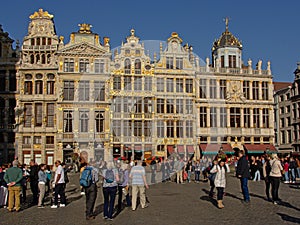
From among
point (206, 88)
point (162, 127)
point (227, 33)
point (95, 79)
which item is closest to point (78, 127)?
point (95, 79)

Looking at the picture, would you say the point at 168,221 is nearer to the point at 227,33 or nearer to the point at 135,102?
the point at 135,102

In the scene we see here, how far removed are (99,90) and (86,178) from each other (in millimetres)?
32873

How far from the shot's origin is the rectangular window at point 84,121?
4288cm

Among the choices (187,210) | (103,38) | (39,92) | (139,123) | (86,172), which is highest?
(103,38)

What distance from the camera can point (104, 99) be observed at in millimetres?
43688

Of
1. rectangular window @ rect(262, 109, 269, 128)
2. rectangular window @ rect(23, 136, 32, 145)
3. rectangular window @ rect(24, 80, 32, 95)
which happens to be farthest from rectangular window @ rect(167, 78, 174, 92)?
rectangular window @ rect(23, 136, 32, 145)

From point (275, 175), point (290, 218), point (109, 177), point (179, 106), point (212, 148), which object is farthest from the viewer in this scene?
point (212, 148)

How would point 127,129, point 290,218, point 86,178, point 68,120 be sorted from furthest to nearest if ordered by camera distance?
point 127,129, point 68,120, point 86,178, point 290,218

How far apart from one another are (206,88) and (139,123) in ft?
29.0

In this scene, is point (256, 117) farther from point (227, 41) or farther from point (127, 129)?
point (127, 129)

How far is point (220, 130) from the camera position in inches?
1844

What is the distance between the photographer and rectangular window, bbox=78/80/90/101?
1721 inches

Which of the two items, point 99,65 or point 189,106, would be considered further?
point 189,106

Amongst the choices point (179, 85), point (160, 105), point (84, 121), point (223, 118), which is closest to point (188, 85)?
point (179, 85)
